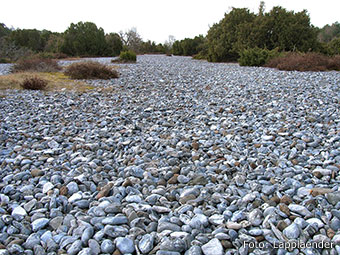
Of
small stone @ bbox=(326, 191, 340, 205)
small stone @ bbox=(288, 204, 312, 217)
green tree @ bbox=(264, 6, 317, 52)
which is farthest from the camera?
green tree @ bbox=(264, 6, 317, 52)

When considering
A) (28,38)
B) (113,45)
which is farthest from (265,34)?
(28,38)

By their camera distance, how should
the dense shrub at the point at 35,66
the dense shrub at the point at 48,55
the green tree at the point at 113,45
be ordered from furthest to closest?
the green tree at the point at 113,45
the dense shrub at the point at 48,55
the dense shrub at the point at 35,66

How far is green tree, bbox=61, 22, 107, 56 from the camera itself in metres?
24.8

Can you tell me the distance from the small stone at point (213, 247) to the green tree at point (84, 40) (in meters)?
26.2

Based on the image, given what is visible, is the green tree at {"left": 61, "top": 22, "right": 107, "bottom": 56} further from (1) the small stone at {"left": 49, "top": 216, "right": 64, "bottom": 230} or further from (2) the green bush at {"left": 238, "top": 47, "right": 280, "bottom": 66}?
(1) the small stone at {"left": 49, "top": 216, "right": 64, "bottom": 230}

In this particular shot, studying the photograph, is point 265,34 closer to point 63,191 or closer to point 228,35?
point 228,35

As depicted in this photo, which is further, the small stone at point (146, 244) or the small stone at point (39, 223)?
the small stone at point (39, 223)

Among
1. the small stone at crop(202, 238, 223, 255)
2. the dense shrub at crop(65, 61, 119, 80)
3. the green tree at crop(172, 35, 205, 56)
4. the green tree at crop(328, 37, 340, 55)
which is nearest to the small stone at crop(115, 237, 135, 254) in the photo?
the small stone at crop(202, 238, 223, 255)

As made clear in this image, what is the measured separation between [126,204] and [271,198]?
1233 mm

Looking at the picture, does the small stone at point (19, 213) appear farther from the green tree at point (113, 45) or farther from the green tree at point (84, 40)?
the green tree at point (113, 45)

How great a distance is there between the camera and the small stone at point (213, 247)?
1.58 metres

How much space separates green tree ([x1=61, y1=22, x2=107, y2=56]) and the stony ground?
21875 mm

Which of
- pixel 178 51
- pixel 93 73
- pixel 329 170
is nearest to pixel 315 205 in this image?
pixel 329 170

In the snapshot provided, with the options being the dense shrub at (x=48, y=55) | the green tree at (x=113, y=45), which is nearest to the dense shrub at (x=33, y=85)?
the dense shrub at (x=48, y=55)
